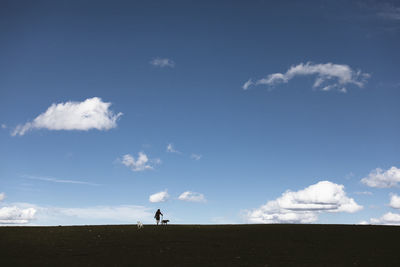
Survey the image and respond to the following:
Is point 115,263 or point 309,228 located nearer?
point 115,263

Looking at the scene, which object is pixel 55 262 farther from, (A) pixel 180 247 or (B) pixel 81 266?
(A) pixel 180 247

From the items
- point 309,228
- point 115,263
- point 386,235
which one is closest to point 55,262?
point 115,263

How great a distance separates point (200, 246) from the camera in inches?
1299

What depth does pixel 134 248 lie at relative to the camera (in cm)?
3203

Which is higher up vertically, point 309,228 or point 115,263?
point 309,228

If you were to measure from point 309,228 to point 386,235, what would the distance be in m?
8.12

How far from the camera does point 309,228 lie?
44469 mm

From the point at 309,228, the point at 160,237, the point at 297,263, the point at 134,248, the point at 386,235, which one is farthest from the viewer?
the point at 309,228

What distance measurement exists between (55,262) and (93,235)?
10.2 metres

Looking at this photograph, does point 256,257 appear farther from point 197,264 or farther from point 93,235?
point 93,235

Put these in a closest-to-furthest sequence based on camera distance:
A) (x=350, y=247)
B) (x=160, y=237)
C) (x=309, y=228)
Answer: (x=350, y=247), (x=160, y=237), (x=309, y=228)

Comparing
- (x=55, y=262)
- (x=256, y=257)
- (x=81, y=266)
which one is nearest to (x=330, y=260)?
(x=256, y=257)

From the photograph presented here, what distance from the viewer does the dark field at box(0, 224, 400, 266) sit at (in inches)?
1116

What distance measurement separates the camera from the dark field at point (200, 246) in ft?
93.0
